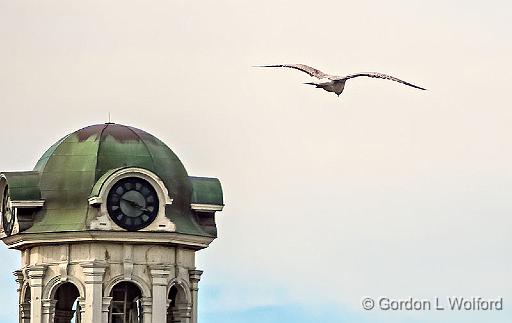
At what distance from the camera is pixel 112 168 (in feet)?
434

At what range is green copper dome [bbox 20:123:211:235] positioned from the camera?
132 m

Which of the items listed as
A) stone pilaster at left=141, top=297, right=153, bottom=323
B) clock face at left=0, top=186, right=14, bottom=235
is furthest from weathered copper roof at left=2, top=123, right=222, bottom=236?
stone pilaster at left=141, top=297, right=153, bottom=323

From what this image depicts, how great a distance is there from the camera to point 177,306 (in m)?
134

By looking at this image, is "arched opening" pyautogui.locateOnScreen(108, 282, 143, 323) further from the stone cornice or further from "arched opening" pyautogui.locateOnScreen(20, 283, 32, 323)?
"arched opening" pyautogui.locateOnScreen(20, 283, 32, 323)

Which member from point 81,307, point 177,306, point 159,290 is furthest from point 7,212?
point 177,306

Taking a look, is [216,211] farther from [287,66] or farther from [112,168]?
[287,66]

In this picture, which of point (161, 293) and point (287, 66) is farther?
point (161, 293)

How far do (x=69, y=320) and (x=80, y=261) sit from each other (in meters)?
3.80

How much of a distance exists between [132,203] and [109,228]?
1582 millimetres

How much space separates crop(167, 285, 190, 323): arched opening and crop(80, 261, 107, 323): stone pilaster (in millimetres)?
4009

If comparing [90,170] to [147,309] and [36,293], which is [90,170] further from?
[147,309]

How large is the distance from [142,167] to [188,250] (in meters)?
4.99

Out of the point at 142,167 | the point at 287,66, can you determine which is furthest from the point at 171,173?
the point at 287,66

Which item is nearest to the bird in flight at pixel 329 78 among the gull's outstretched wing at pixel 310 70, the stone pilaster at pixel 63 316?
the gull's outstretched wing at pixel 310 70
